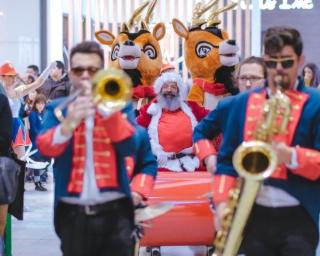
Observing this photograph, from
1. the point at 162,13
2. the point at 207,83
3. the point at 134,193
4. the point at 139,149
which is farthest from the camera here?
the point at 162,13

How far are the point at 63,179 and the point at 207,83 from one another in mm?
4134

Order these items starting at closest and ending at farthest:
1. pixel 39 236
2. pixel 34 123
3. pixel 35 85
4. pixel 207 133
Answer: pixel 207 133 < pixel 39 236 < pixel 35 85 < pixel 34 123

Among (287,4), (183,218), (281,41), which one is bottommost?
(183,218)

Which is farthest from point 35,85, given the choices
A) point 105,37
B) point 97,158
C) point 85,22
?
point 85,22

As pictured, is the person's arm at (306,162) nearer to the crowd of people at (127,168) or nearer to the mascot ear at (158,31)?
the crowd of people at (127,168)

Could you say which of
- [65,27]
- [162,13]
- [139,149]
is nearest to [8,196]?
[139,149]

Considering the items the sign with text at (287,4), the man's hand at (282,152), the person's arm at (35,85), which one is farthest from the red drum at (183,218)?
the sign with text at (287,4)

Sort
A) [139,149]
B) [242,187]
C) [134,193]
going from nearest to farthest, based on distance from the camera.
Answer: [242,187] → [134,193] → [139,149]

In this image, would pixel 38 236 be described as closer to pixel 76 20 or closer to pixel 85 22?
pixel 76 20

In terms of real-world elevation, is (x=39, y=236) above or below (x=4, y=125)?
below

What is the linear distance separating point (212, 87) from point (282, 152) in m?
4.15

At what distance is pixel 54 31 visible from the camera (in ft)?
47.2

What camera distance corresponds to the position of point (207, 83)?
7.45 metres

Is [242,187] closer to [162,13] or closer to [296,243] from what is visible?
[296,243]
